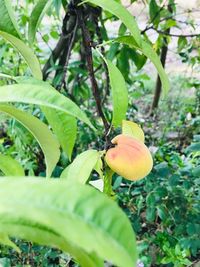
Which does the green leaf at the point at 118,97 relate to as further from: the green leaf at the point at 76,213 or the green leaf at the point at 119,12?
the green leaf at the point at 76,213

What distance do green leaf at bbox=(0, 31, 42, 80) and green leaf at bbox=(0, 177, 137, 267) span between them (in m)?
0.29

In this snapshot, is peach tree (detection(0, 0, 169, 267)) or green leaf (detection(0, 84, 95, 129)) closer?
peach tree (detection(0, 0, 169, 267))

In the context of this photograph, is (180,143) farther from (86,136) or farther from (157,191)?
(157,191)

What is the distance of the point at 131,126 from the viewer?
0.58 meters

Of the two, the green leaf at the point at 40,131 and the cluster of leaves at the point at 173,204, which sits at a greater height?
the cluster of leaves at the point at 173,204

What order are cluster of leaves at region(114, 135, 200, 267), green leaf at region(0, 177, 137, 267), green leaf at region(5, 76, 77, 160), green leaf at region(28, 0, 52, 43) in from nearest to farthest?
green leaf at region(0, 177, 137, 267)
green leaf at region(5, 76, 77, 160)
green leaf at region(28, 0, 52, 43)
cluster of leaves at region(114, 135, 200, 267)

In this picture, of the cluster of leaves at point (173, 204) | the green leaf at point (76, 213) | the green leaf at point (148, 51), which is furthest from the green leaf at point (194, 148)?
the green leaf at point (76, 213)

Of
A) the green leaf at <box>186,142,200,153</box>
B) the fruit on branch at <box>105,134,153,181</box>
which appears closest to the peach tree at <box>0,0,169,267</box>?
the fruit on branch at <box>105,134,153,181</box>

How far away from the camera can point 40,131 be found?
483mm

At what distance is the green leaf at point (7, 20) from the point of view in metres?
0.54

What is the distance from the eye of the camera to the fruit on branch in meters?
0.50

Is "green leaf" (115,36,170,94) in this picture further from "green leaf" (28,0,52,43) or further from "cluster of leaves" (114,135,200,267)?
"cluster of leaves" (114,135,200,267)

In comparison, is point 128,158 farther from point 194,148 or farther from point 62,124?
point 194,148

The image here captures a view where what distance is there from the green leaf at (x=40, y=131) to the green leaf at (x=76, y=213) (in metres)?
0.19
